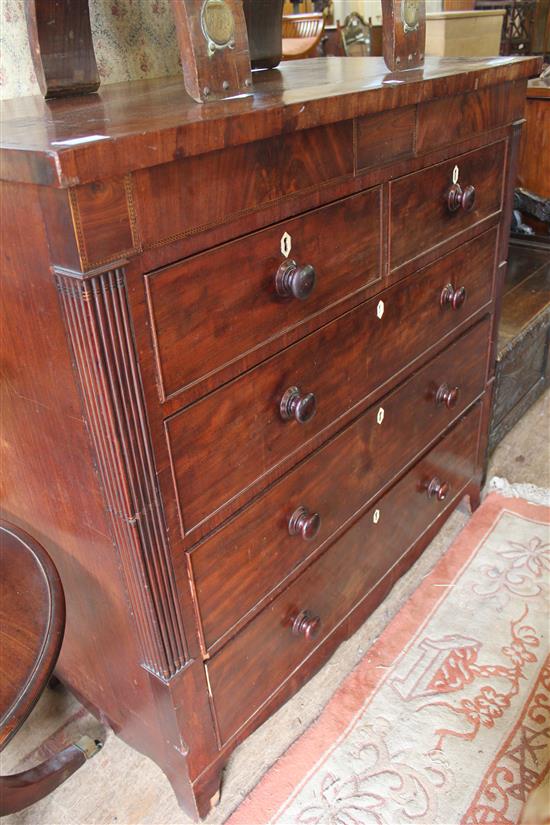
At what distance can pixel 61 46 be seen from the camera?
3.38 ft

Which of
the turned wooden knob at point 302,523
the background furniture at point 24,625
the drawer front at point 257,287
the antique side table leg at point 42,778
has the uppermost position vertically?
the drawer front at point 257,287

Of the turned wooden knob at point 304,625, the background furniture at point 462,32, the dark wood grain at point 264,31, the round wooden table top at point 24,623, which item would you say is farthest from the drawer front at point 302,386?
the background furniture at point 462,32

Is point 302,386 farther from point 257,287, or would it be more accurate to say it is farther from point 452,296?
point 452,296

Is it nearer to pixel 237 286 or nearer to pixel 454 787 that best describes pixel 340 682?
pixel 454 787

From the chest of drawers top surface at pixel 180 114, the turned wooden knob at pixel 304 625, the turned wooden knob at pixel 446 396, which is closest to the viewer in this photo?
the chest of drawers top surface at pixel 180 114

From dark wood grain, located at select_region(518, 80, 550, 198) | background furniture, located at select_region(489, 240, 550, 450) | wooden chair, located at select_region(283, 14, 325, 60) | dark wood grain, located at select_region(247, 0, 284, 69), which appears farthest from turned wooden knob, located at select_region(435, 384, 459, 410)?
wooden chair, located at select_region(283, 14, 325, 60)

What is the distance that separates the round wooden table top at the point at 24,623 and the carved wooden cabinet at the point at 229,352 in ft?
0.17

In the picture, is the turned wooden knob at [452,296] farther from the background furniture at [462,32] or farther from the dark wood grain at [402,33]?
the background furniture at [462,32]

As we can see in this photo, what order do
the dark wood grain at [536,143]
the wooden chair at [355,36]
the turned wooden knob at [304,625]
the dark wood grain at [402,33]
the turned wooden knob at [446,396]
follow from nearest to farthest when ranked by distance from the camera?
the dark wood grain at [402,33]
the turned wooden knob at [304,625]
the turned wooden knob at [446,396]
the dark wood grain at [536,143]
the wooden chair at [355,36]

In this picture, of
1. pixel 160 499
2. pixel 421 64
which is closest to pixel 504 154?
pixel 421 64

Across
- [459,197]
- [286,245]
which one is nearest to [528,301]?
[459,197]

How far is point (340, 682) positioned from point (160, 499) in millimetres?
783

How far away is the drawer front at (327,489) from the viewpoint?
1040 mm

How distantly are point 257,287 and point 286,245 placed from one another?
0.25ft
